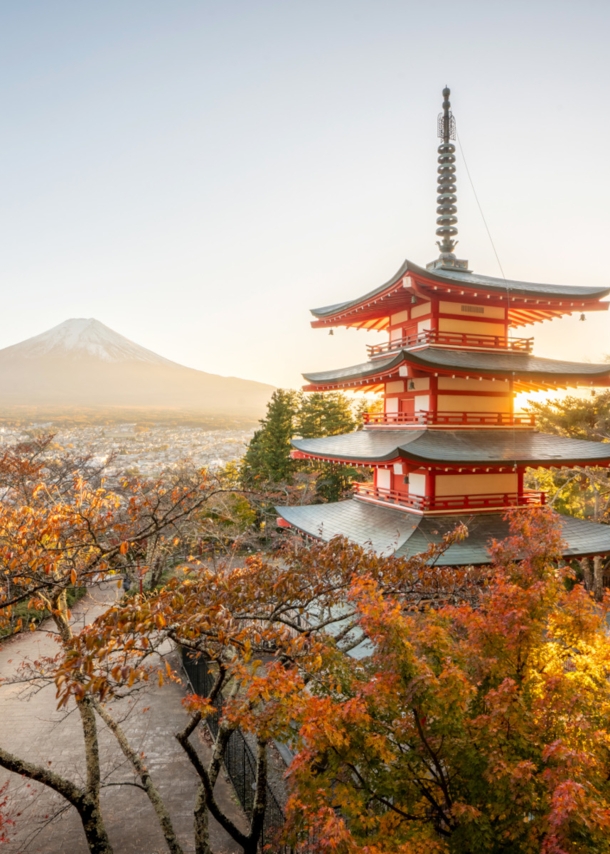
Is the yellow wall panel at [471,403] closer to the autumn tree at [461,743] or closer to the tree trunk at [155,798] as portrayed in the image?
the autumn tree at [461,743]

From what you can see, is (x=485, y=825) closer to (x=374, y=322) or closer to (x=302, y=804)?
(x=302, y=804)

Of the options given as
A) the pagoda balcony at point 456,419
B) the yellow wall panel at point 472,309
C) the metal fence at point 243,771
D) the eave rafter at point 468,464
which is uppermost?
the yellow wall panel at point 472,309

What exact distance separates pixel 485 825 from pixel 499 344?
1231 cm

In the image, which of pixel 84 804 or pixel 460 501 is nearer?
pixel 84 804

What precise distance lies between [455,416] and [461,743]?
9.62 metres

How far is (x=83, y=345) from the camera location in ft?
288

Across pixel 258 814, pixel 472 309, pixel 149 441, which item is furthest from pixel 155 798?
pixel 149 441

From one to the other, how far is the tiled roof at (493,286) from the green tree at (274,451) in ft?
52.7

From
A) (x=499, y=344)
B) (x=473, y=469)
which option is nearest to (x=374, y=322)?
(x=499, y=344)

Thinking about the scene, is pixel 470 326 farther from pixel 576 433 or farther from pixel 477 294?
pixel 576 433

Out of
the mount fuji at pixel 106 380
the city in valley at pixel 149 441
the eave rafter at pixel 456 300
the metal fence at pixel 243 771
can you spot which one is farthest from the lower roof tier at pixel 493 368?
the mount fuji at pixel 106 380

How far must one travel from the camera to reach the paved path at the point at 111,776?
8672 millimetres

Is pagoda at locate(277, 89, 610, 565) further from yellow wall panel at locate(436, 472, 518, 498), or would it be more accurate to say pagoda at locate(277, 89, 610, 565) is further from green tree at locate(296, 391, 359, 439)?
green tree at locate(296, 391, 359, 439)

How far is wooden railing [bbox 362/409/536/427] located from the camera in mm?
13602
